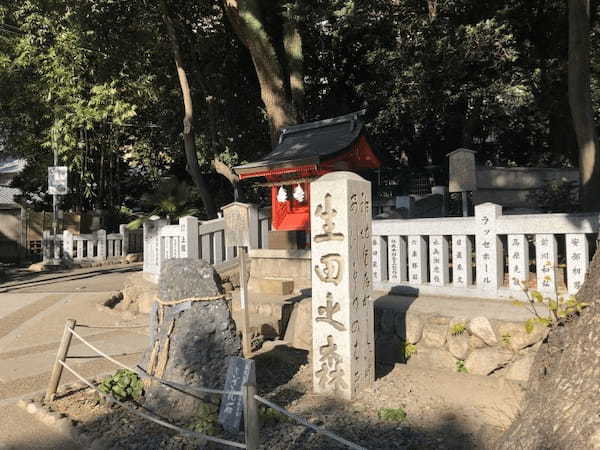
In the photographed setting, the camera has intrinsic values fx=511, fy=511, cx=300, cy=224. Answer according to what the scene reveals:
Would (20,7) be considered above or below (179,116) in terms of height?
above

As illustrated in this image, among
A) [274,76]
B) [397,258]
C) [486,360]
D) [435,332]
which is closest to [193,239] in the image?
[397,258]

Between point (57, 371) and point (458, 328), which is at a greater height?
point (458, 328)

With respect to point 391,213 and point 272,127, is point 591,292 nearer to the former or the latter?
point 391,213

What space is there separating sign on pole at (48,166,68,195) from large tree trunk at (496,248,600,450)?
17596 mm

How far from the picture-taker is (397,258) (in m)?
7.95

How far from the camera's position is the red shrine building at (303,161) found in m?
10.6

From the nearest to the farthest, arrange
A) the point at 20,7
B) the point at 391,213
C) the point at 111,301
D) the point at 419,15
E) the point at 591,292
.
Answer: the point at 591,292 < the point at 111,301 < the point at 391,213 < the point at 419,15 < the point at 20,7

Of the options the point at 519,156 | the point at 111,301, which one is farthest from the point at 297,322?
the point at 519,156

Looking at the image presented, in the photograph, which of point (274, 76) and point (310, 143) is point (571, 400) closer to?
point (310, 143)

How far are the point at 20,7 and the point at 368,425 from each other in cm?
1888

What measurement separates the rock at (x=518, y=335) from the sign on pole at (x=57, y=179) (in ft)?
53.6

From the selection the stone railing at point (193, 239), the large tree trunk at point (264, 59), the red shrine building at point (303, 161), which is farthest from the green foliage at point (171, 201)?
the red shrine building at point (303, 161)

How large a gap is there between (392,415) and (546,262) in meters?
3.11

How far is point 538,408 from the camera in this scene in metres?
3.20
